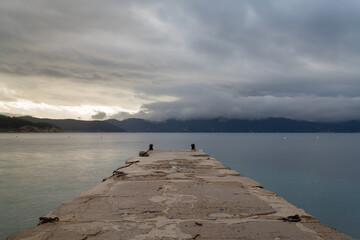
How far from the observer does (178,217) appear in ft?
13.9

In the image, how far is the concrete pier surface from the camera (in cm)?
353

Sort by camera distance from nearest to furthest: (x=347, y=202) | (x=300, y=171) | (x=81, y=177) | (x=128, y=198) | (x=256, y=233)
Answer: (x=256, y=233) < (x=128, y=198) < (x=347, y=202) < (x=81, y=177) < (x=300, y=171)

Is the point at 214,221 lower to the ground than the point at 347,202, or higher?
higher

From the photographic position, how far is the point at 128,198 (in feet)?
18.0

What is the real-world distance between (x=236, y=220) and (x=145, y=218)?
1.45 meters

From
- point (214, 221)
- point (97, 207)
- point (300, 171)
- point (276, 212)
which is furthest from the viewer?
point (300, 171)

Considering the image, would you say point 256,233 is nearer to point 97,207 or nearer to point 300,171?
point 97,207

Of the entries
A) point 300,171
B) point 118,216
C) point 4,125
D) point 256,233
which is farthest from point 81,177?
point 4,125

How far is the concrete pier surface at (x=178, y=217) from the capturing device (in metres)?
3.53

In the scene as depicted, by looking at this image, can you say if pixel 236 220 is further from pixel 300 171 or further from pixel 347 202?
pixel 300 171

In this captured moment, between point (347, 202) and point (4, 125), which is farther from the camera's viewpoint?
point (4, 125)

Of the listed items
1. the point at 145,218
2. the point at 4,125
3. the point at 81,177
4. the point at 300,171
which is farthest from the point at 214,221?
the point at 4,125

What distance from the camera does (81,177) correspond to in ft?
71.1

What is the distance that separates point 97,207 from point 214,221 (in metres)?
2.24
